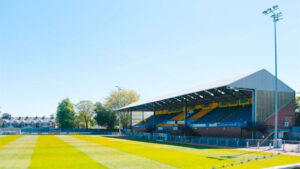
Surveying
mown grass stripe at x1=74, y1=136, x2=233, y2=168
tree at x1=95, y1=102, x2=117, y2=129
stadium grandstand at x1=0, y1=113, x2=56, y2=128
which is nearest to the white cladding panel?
mown grass stripe at x1=74, y1=136, x2=233, y2=168

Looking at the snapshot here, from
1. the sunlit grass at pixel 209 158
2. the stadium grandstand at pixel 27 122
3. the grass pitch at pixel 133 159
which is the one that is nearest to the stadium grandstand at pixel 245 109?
the sunlit grass at pixel 209 158

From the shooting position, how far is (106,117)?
299 ft

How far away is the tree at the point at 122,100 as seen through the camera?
90.8m

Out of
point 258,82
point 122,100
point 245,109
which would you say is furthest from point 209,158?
point 122,100

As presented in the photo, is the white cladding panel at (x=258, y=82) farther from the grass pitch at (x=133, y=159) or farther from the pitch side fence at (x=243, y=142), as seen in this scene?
the grass pitch at (x=133, y=159)

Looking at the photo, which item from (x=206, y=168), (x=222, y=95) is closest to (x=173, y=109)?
(x=222, y=95)

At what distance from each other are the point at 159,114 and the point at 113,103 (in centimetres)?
2264

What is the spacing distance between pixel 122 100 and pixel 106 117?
8.02 meters

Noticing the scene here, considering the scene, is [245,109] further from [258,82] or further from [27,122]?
[27,122]

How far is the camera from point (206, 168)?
46.3 feet

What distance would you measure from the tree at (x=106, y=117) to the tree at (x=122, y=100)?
202cm

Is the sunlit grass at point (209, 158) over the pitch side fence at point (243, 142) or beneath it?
over

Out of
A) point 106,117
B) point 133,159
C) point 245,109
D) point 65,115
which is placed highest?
point 245,109

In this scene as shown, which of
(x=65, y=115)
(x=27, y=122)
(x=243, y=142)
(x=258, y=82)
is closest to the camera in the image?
(x=243, y=142)
